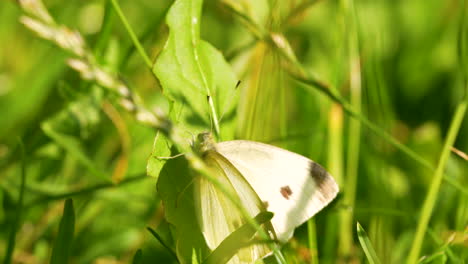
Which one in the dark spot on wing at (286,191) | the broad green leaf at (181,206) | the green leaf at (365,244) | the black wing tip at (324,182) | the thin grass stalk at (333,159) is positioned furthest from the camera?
the thin grass stalk at (333,159)

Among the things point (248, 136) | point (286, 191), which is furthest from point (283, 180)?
point (248, 136)

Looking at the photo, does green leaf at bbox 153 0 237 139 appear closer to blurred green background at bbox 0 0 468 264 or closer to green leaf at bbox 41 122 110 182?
blurred green background at bbox 0 0 468 264

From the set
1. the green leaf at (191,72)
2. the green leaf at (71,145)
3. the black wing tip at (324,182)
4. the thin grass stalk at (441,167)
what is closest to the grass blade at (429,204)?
the thin grass stalk at (441,167)

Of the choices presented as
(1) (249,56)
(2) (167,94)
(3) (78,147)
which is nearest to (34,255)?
(3) (78,147)

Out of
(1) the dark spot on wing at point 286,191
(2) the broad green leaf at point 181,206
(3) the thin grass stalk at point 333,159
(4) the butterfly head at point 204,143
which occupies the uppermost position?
(4) the butterfly head at point 204,143

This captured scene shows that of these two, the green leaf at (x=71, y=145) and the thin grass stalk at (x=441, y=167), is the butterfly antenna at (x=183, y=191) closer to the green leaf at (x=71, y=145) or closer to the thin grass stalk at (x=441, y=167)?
the green leaf at (x=71, y=145)

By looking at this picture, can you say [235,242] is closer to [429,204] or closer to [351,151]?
[429,204]

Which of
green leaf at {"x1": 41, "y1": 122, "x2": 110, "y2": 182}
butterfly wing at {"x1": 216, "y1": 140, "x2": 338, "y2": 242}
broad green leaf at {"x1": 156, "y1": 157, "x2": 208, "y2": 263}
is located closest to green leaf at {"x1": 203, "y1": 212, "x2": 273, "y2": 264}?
broad green leaf at {"x1": 156, "y1": 157, "x2": 208, "y2": 263}
